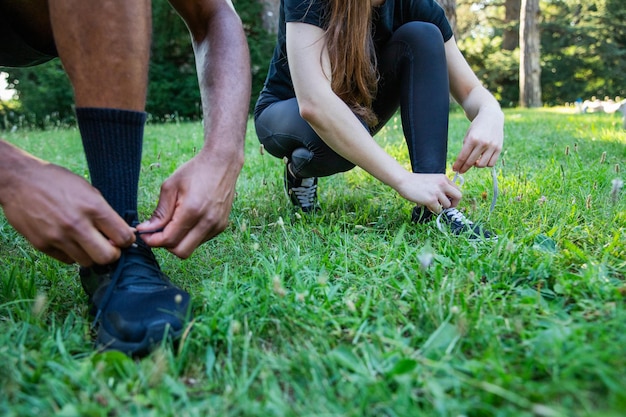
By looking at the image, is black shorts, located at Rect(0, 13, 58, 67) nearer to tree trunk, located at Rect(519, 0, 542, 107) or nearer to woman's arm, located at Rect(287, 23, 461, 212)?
woman's arm, located at Rect(287, 23, 461, 212)

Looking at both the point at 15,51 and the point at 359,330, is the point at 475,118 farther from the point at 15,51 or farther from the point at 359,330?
the point at 15,51

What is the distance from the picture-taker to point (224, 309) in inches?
39.2

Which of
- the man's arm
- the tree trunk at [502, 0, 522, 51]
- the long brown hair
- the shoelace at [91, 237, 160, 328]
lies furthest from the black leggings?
Result: the tree trunk at [502, 0, 522, 51]

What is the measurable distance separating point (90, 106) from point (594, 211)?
1.44 metres

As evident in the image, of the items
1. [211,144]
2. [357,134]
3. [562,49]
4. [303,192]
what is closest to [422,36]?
[357,134]

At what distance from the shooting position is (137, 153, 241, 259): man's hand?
1.00m

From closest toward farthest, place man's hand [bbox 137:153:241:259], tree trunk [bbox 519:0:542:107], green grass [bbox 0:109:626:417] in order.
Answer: green grass [bbox 0:109:626:417]
man's hand [bbox 137:153:241:259]
tree trunk [bbox 519:0:542:107]

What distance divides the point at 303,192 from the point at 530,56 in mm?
10640

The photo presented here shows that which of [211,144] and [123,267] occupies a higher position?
[211,144]

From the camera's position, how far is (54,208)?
0.86 metres

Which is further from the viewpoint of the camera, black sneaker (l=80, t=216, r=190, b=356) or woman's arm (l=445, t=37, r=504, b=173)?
woman's arm (l=445, t=37, r=504, b=173)

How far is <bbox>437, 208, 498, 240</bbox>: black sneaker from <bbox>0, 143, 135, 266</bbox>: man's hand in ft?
2.99

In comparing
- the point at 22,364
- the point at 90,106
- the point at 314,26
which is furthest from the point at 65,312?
the point at 314,26

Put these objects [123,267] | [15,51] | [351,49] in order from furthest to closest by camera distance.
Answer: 1. [351,49]
2. [15,51]
3. [123,267]
